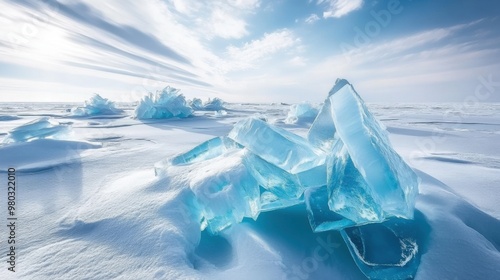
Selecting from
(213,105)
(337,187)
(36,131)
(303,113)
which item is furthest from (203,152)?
(213,105)

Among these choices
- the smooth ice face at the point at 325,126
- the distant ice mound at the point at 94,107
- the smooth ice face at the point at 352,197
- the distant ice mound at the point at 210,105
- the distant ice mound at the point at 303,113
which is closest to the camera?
the smooth ice face at the point at 352,197

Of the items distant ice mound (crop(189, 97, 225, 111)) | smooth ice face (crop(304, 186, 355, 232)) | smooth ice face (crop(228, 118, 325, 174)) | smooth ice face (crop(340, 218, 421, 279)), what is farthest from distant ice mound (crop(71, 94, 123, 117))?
smooth ice face (crop(340, 218, 421, 279))

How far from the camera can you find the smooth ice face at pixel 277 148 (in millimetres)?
1385

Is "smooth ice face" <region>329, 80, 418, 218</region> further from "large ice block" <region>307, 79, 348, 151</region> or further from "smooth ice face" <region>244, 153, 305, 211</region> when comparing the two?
"large ice block" <region>307, 79, 348, 151</region>

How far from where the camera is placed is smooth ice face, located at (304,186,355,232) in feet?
4.01

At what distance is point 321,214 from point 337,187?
185 mm

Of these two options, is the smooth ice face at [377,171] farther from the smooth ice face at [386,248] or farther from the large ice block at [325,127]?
the large ice block at [325,127]

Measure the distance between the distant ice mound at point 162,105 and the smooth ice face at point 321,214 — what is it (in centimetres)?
966

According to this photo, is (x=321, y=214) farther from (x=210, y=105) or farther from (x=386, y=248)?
(x=210, y=105)

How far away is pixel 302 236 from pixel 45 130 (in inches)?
201

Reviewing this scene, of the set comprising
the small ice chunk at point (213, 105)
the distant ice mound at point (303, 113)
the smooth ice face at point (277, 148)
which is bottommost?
the small ice chunk at point (213, 105)

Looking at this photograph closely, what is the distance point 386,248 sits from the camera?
48.2 inches

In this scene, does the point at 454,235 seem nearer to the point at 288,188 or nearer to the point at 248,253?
the point at 288,188

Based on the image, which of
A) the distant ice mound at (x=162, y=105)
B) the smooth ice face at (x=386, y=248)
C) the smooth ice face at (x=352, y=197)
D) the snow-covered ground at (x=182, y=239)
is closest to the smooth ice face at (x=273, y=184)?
the snow-covered ground at (x=182, y=239)
